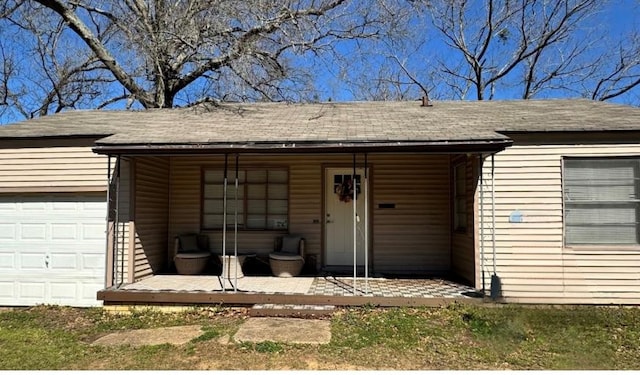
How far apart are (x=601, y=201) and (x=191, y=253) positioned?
726 cm

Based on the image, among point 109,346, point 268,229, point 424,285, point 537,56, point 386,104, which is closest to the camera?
point 109,346

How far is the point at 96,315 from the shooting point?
6.83 metres

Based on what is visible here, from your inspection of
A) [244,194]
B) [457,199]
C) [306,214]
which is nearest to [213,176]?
[244,194]

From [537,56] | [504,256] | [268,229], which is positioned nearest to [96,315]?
[268,229]

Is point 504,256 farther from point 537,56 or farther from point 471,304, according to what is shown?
point 537,56

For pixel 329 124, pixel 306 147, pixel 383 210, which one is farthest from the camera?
pixel 383 210

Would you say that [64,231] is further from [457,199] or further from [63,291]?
[457,199]

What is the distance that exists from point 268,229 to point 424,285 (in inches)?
132

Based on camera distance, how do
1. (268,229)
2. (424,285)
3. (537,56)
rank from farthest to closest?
(537,56)
(268,229)
(424,285)

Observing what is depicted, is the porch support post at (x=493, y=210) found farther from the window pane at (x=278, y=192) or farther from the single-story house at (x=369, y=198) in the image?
the window pane at (x=278, y=192)

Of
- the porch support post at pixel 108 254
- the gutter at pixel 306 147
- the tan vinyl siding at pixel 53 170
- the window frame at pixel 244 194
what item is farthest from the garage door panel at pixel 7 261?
the window frame at pixel 244 194

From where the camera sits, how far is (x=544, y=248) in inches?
281

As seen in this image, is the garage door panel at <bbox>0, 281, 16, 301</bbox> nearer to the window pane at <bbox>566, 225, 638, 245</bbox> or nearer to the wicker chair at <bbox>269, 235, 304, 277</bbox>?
the wicker chair at <bbox>269, 235, 304, 277</bbox>

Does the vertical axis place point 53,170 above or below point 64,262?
above
